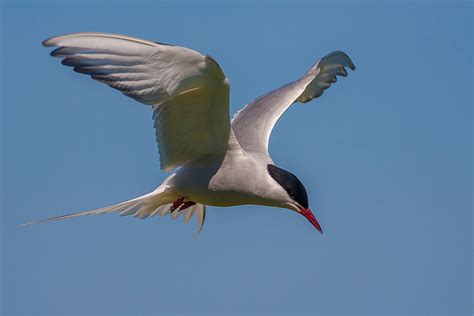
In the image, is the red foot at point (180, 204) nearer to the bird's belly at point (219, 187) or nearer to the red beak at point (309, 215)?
the bird's belly at point (219, 187)

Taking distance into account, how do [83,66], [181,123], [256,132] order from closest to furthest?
[83,66] < [181,123] < [256,132]

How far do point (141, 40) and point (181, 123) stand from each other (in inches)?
44.1

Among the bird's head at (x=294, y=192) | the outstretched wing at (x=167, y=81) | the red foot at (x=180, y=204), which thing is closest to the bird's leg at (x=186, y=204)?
the red foot at (x=180, y=204)

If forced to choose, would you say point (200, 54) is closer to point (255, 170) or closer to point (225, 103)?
point (225, 103)

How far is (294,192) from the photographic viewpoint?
753 centimetres

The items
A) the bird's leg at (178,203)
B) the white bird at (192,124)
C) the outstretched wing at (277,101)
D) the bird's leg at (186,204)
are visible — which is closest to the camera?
the white bird at (192,124)

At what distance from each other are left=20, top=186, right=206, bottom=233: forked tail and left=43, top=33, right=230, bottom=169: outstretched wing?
39 centimetres

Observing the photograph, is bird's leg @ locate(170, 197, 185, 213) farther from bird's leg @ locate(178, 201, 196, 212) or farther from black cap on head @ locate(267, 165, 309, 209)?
black cap on head @ locate(267, 165, 309, 209)

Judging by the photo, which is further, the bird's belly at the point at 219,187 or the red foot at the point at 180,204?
the red foot at the point at 180,204

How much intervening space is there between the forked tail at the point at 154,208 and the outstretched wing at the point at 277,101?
2.63 ft

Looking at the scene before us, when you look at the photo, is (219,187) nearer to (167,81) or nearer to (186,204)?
(186,204)

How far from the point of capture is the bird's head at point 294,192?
7520mm

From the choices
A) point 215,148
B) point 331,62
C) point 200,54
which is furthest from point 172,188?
point 331,62

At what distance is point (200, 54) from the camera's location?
6438 millimetres
